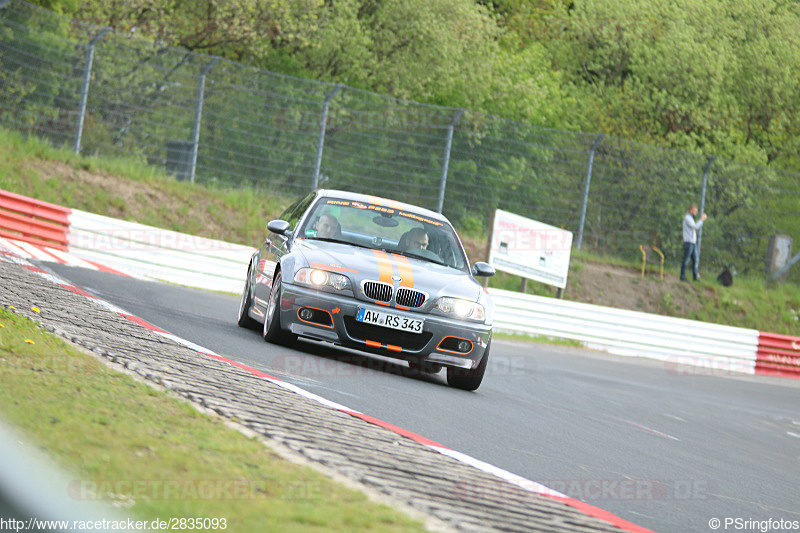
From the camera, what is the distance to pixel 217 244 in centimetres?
1750

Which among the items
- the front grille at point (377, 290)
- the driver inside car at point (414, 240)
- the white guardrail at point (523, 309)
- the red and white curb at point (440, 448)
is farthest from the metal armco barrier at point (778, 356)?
the red and white curb at point (440, 448)

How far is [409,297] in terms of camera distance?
8.49m

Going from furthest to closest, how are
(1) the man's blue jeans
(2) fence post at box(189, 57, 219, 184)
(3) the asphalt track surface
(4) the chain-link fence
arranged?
1. (1) the man's blue jeans
2. (2) fence post at box(189, 57, 219, 184)
3. (4) the chain-link fence
4. (3) the asphalt track surface

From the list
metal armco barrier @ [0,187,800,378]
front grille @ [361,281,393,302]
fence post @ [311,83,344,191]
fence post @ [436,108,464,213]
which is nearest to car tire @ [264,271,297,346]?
front grille @ [361,281,393,302]

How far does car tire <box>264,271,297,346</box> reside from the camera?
8.70 metres

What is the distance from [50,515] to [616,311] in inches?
775

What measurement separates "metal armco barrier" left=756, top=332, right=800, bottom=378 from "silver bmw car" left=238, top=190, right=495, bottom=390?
572 inches

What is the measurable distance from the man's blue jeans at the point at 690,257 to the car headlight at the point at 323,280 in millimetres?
19566

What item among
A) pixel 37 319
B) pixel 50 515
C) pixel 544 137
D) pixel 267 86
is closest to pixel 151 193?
pixel 267 86

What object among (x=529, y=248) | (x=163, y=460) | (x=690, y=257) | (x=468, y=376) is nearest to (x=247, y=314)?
(x=468, y=376)

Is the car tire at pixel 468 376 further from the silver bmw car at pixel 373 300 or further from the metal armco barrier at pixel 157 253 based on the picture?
the metal armco barrier at pixel 157 253

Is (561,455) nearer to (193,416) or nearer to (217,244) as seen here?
(193,416)

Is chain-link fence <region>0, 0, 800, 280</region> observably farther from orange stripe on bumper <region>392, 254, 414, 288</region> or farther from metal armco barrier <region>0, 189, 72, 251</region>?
orange stripe on bumper <region>392, 254, 414, 288</region>

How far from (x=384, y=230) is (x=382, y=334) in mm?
1810
